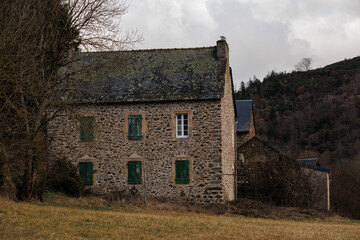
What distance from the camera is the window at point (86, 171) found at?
78.7 ft

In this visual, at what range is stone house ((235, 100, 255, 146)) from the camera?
1431 inches

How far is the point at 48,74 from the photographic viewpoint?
19922 millimetres

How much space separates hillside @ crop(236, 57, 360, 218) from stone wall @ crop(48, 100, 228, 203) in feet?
83.8

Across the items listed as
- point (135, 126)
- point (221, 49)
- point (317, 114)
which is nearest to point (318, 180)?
point (221, 49)

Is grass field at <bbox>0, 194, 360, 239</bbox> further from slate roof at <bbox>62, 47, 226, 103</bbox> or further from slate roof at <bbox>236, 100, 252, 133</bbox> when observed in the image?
slate roof at <bbox>236, 100, 252, 133</bbox>

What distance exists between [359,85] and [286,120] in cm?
1704

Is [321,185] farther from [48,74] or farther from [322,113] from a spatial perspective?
[322,113]

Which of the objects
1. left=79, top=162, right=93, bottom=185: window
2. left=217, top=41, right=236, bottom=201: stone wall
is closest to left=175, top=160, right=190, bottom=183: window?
left=217, top=41, right=236, bottom=201: stone wall

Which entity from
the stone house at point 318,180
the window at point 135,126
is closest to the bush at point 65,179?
the window at point 135,126

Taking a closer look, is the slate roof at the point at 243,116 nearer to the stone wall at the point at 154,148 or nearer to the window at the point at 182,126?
the stone wall at the point at 154,148

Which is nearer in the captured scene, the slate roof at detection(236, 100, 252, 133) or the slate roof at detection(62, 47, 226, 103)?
the slate roof at detection(62, 47, 226, 103)

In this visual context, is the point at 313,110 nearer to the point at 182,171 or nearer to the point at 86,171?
the point at 182,171

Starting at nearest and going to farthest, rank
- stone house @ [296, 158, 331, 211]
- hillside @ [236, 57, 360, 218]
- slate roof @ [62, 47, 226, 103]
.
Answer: slate roof @ [62, 47, 226, 103], stone house @ [296, 158, 331, 211], hillside @ [236, 57, 360, 218]

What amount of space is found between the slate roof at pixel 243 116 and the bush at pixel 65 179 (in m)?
15.9
